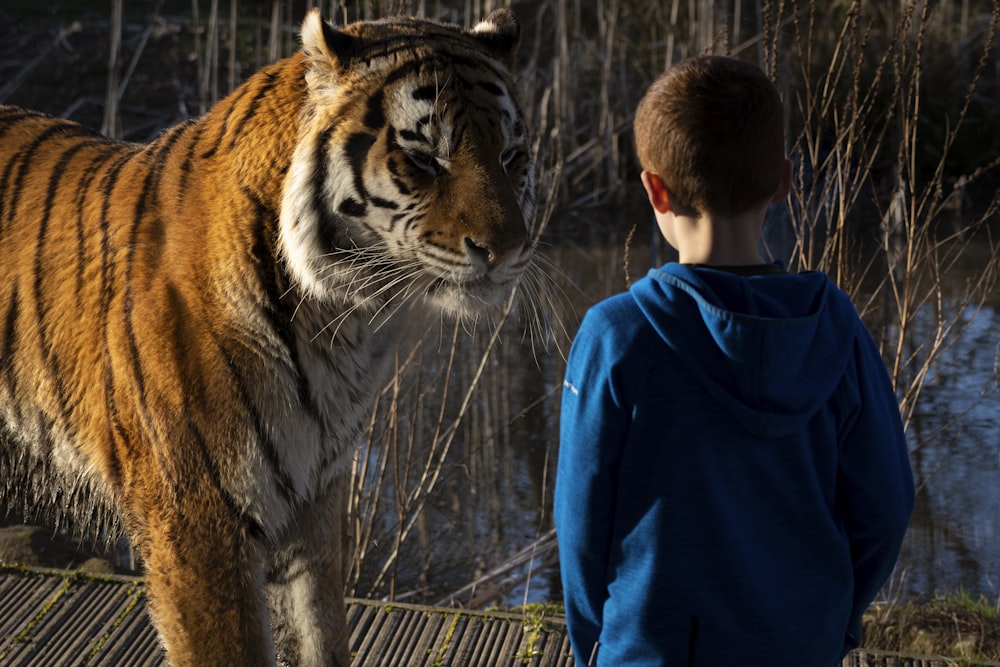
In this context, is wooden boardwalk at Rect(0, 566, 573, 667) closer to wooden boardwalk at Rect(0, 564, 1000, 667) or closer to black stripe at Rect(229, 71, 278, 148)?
wooden boardwalk at Rect(0, 564, 1000, 667)

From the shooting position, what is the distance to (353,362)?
7.47ft

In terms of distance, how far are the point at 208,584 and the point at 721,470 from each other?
3.36 feet

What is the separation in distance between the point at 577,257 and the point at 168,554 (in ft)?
16.7

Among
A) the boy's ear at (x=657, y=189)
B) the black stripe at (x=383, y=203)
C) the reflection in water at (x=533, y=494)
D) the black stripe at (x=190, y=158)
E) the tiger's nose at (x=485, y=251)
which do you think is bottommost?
the reflection in water at (x=533, y=494)

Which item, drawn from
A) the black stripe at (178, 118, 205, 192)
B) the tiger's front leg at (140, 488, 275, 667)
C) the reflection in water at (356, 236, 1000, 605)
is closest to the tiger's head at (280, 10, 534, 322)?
the black stripe at (178, 118, 205, 192)

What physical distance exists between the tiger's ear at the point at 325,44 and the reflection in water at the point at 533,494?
4.32 feet

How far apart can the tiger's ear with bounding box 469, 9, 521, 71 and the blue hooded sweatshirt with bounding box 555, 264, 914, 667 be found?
0.87 meters

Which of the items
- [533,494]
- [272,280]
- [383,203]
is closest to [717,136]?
[383,203]

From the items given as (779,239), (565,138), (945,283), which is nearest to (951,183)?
(945,283)

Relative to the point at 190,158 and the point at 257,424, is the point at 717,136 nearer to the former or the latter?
the point at 257,424

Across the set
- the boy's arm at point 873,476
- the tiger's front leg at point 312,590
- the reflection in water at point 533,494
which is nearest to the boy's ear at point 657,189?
the boy's arm at point 873,476

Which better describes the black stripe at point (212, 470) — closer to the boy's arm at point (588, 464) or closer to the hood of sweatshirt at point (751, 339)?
the boy's arm at point (588, 464)

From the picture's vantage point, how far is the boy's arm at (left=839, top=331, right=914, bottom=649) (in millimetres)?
1607

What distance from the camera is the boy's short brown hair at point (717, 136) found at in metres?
1.53
